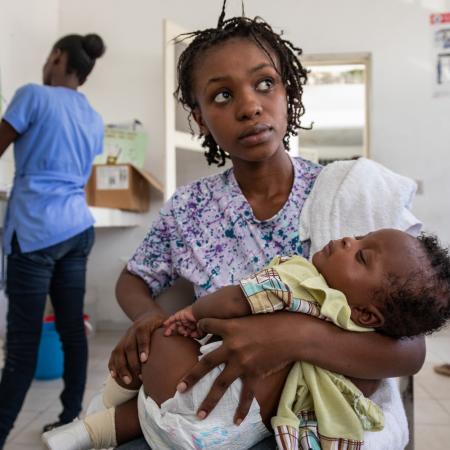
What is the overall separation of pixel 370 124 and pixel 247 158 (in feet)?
10.2

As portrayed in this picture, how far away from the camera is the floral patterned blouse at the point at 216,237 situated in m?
0.99

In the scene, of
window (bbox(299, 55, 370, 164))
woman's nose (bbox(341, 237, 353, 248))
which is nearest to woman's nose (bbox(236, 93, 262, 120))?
woman's nose (bbox(341, 237, 353, 248))

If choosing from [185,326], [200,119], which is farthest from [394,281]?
[200,119]

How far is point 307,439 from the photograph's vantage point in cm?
73

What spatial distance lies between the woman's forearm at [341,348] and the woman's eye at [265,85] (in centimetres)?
45

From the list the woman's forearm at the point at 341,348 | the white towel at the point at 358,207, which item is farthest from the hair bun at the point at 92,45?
the woman's forearm at the point at 341,348

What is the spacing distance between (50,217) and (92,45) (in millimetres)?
710

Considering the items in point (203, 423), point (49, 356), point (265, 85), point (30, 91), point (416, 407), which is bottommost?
point (416, 407)

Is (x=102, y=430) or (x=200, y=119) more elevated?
(x=200, y=119)

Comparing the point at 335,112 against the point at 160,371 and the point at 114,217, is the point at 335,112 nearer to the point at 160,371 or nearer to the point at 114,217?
the point at 114,217

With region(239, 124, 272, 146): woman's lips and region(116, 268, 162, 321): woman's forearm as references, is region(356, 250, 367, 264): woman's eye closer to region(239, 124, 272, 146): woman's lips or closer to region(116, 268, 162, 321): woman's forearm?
region(239, 124, 272, 146): woman's lips

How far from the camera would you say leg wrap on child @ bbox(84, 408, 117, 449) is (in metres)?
0.85

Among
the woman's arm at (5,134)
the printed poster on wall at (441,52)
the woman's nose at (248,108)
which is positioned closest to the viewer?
the woman's nose at (248,108)

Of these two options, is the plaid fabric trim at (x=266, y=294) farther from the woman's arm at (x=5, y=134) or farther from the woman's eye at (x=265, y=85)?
the woman's arm at (x=5, y=134)
